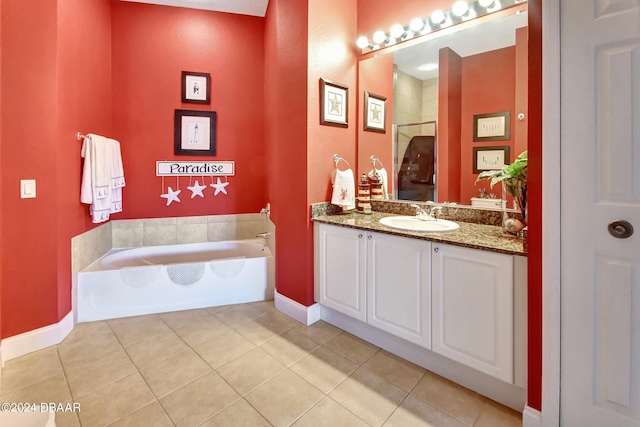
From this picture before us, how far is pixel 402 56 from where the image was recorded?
2365 mm

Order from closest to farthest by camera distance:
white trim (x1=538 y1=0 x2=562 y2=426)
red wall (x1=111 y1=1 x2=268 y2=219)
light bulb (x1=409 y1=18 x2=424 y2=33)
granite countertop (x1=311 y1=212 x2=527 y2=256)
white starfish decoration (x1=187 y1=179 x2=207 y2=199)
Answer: white trim (x1=538 y1=0 x2=562 y2=426) → granite countertop (x1=311 y1=212 x2=527 y2=256) → light bulb (x1=409 y1=18 x2=424 y2=33) → red wall (x1=111 y1=1 x2=268 y2=219) → white starfish decoration (x1=187 y1=179 x2=207 y2=199)

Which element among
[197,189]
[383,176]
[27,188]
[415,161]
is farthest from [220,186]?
[415,161]

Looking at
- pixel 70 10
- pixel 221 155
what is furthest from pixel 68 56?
pixel 221 155

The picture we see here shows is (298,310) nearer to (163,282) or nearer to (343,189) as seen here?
(343,189)

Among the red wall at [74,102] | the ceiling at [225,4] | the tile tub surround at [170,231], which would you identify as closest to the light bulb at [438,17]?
the ceiling at [225,4]

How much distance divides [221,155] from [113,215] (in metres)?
1.23

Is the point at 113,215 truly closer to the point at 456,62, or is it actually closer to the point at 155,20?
the point at 155,20

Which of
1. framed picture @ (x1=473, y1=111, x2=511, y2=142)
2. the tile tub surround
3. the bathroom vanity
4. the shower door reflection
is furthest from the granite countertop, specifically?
the tile tub surround

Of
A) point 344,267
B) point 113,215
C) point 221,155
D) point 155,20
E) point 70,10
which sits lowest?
point 344,267

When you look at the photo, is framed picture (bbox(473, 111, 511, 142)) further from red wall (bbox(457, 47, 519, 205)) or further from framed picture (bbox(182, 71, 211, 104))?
framed picture (bbox(182, 71, 211, 104))

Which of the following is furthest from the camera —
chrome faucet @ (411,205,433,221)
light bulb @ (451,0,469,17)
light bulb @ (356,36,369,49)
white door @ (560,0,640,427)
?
light bulb @ (356,36,369,49)

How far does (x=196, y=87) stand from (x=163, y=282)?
6.65 ft

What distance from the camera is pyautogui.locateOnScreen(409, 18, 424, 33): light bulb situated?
7.16ft

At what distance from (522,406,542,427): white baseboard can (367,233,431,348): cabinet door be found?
486 millimetres
